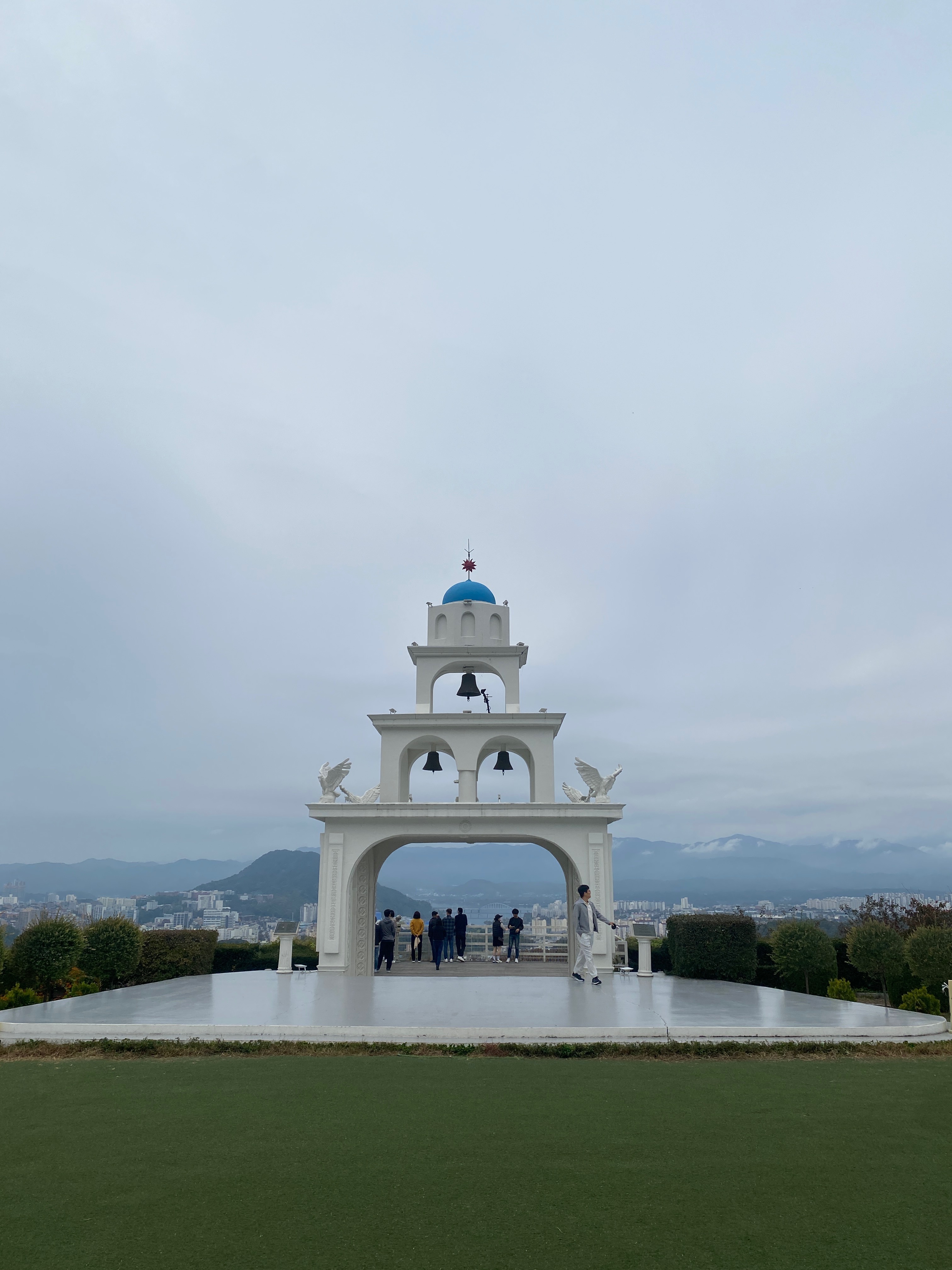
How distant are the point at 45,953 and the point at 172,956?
441cm

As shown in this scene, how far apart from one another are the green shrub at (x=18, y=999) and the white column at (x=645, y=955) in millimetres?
11858

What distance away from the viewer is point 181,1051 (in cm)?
1045

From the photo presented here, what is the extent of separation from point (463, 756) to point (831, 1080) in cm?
1308

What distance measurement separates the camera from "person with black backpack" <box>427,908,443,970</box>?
22.9m

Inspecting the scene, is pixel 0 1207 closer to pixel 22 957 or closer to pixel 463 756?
pixel 22 957

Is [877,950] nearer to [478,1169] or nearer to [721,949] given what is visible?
[721,949]

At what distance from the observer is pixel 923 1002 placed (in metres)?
13.3

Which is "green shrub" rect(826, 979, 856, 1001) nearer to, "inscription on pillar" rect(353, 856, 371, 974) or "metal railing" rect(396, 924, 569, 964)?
"inscription on pillar" rect(353, 856, 371, 974)

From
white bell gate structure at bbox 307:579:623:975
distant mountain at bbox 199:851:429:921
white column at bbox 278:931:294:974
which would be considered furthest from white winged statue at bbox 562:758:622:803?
distant mountain at bbox 199:851:429:921

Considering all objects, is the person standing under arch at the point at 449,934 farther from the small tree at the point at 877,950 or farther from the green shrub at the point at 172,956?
the small tree at the point at 877,950

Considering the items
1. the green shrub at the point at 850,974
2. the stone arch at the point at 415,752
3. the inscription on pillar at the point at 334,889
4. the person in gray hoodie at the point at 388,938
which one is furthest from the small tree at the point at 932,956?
the person in gray hoodie at the point at 388,938

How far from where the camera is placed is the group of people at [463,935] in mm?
16531

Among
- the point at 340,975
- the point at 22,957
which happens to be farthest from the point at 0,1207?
the point at 340,975

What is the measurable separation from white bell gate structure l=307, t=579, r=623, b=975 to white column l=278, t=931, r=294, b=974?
3.69ft
